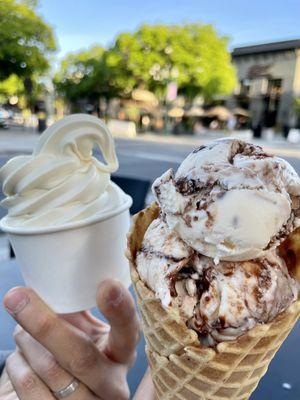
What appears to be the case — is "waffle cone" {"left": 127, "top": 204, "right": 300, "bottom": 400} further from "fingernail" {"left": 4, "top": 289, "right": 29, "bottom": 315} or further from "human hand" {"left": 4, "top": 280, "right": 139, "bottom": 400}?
"fingernail" {"left": 4, "top": 289, "right": 29, "bottom": 315}

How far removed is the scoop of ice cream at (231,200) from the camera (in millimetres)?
779

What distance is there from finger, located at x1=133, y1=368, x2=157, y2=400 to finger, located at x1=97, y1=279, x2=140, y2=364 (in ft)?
0.26

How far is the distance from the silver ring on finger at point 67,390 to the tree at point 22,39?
20.6ft

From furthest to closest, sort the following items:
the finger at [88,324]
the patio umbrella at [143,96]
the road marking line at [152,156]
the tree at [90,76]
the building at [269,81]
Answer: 1. the building at [269,81]
2. the patio umbrella at [143,96]
3. the tree at [90,76]
4. the road marking line at [152,156]
5. the finger at [88,324]

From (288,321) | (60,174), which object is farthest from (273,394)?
(60,174)

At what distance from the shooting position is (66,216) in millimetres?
1063

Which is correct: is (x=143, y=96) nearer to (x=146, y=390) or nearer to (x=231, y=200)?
(x=146, y=390)

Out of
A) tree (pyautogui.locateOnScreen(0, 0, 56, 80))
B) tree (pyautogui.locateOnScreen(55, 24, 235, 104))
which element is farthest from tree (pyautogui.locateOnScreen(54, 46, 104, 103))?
tree (pyautogui.locateOnScreen(0, 0, 56, 80))

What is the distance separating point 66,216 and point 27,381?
1.49 feet

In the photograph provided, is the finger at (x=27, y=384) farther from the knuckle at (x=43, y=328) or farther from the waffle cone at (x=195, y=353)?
the waffle cone at (x=195, y=353)

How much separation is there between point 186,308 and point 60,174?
57 cm

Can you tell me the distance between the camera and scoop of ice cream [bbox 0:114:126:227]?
3.57 feet

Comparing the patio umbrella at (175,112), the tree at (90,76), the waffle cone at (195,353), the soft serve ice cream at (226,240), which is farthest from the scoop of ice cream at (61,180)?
the patio umbrella at (175,112)

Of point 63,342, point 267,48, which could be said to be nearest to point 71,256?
point 63,342
